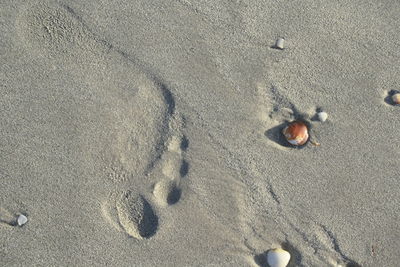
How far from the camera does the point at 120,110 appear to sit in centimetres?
287

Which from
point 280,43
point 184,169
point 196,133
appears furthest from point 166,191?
point 280,43

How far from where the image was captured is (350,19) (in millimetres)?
2926

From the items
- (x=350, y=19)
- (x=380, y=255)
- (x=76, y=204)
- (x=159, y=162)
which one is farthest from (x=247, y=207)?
(x=350, y=19)

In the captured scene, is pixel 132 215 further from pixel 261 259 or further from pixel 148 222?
pixel 261 259

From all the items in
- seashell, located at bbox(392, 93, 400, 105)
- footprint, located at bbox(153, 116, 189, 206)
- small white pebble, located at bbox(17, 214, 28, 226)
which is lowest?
small white pebble, located at bbox(17, 214, 28, 226)

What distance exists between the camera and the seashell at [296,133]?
2.78 meters

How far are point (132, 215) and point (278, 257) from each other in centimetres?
104

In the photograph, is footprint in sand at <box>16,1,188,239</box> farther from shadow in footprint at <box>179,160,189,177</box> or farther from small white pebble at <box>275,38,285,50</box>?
small white pebble at <box>275,38,285,50</box>

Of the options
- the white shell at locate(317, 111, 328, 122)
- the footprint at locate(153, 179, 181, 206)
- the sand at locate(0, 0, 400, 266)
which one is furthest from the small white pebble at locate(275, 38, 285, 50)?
the footprint at locate(153, 179, 181, 206)

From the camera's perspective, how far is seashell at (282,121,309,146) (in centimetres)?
278

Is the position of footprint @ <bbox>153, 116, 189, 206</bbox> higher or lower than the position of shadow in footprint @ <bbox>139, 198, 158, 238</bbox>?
higher

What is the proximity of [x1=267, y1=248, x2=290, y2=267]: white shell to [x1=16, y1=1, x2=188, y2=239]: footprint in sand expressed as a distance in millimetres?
751

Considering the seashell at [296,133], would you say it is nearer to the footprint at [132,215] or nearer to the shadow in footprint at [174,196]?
the shadow in footprint at [174,196]

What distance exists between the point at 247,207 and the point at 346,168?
2.46ft
